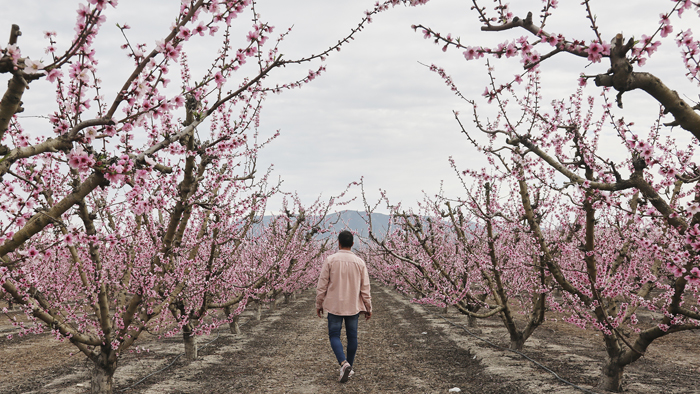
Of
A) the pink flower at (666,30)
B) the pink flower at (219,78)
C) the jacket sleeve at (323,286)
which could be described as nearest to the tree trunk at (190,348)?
the jacket sleeve at (323,286)

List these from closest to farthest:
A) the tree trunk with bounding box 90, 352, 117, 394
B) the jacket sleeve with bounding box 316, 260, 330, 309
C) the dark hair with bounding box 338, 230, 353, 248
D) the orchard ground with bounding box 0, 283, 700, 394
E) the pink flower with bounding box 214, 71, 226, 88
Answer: the pink flower with bounding box 214, 71, 226, 88, the tree trunk with bounding box 90, 352, 117, 394, the orchard ground with bounding box 0, 283, 700, 394, the jacket sleeve with bounding box 316, 260, 330, 309, the dark hair with bounding box 338, 230, 353, 248

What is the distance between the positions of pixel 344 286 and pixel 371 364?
8.20ft

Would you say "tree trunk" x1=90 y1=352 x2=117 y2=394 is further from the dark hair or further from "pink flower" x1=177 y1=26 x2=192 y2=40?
"pink flower" x1=177 y1=26 x2=192 y2=40

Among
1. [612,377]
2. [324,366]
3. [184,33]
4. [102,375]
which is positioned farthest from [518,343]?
[184,33]

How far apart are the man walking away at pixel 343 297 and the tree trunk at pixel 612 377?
3.38 m

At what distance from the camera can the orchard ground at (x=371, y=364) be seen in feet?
21.0

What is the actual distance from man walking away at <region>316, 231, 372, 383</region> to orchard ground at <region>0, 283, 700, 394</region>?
1.92 ft

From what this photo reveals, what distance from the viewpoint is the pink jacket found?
6.50m

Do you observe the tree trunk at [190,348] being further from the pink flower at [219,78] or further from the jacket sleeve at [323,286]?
the pink flower at [219,78]

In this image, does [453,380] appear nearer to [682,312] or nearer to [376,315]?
[682,312]

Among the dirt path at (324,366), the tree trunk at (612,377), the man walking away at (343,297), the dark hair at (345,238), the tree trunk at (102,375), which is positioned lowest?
the dirt path at (324,366)

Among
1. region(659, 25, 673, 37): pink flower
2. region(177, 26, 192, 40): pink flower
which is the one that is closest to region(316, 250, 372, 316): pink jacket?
region(177, 26, 192, 40): pink flower

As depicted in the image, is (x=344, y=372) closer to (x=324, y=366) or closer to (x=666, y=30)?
(x=324, y=366)

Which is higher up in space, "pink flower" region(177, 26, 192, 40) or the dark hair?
"pink flower" region(177, 26, 192, 40)
